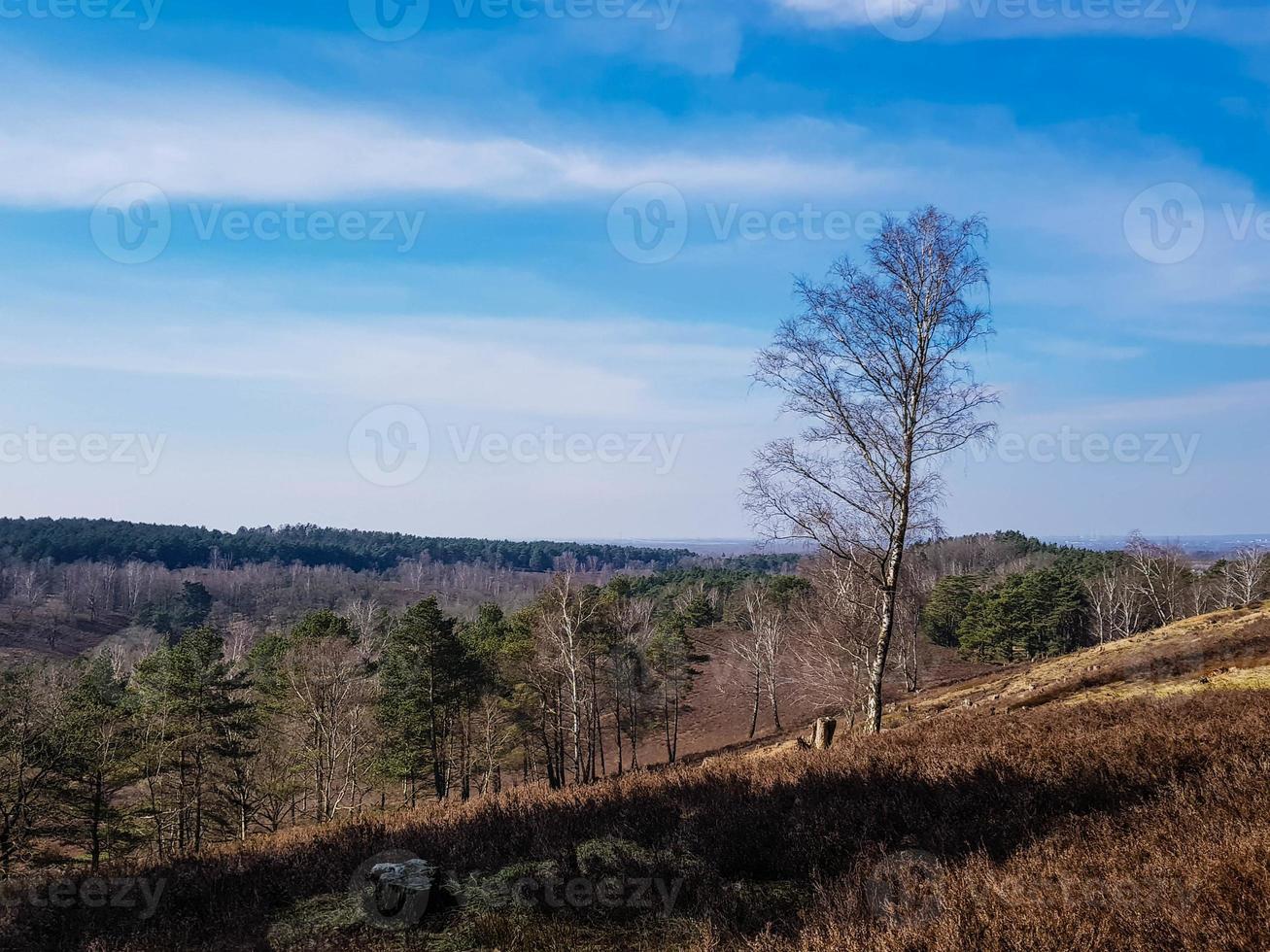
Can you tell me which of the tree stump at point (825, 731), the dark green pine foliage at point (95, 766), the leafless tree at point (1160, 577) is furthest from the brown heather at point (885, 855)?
the leafless tree at point (1160, 577)

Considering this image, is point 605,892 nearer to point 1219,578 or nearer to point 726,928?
point 726,928

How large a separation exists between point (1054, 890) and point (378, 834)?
641 cm

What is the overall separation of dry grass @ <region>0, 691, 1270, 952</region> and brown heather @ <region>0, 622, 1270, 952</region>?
20mm

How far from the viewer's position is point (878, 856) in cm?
520

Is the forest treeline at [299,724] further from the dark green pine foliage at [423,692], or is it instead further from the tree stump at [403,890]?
the tree stump at [403,890]

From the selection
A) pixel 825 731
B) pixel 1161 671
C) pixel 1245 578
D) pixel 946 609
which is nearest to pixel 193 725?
pixel 825 731

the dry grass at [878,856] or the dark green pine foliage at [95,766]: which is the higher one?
the dry grass at [878,856]

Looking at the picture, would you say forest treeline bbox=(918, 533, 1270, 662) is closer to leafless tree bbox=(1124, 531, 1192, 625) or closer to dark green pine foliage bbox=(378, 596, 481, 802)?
leafless tree bbox=(1124, 531, 1192, 625)

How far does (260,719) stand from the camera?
1399 inches

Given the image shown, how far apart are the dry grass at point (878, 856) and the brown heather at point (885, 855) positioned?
0.07 ft

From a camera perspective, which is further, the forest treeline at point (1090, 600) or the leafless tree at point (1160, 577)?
the forest treeline at point (1090, 600)

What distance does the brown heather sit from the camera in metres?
3.76

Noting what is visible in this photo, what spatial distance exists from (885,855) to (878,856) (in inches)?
2.2

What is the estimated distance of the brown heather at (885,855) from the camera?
376 cm
